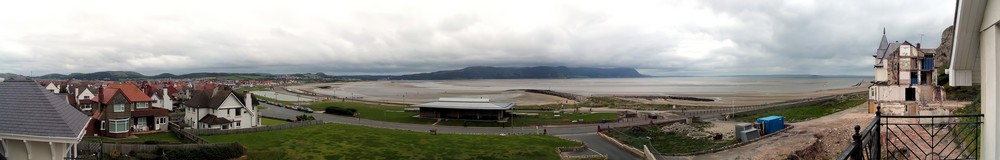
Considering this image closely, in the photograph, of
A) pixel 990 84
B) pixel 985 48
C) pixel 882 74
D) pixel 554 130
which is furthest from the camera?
pixel 554 130

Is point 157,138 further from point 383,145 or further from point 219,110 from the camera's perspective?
point 383,145

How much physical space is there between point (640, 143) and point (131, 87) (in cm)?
3478

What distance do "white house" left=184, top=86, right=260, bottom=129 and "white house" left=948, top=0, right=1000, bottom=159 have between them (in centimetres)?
3994

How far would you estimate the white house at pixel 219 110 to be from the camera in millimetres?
37578

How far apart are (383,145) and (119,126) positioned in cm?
1631

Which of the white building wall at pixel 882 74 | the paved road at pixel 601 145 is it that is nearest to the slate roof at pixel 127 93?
the paved road at pixel 601 145

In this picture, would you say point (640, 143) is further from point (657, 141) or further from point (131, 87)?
point (131, 87)

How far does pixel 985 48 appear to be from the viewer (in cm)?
596

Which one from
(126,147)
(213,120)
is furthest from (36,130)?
(213,120)

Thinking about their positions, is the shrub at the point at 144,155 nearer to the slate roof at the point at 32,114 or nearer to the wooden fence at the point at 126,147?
the wooden fence at the point at 126,147

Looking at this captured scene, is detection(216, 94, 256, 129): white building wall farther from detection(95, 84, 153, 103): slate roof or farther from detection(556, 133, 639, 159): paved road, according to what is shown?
detection(556, 133, 639, 159): paved road

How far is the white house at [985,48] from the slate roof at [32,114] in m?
13.9

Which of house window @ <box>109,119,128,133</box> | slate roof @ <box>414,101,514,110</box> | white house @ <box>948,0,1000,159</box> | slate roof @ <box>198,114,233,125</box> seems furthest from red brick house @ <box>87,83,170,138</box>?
white house @ <box>948,0,1000,159</box>

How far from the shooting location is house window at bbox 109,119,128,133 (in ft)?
101
